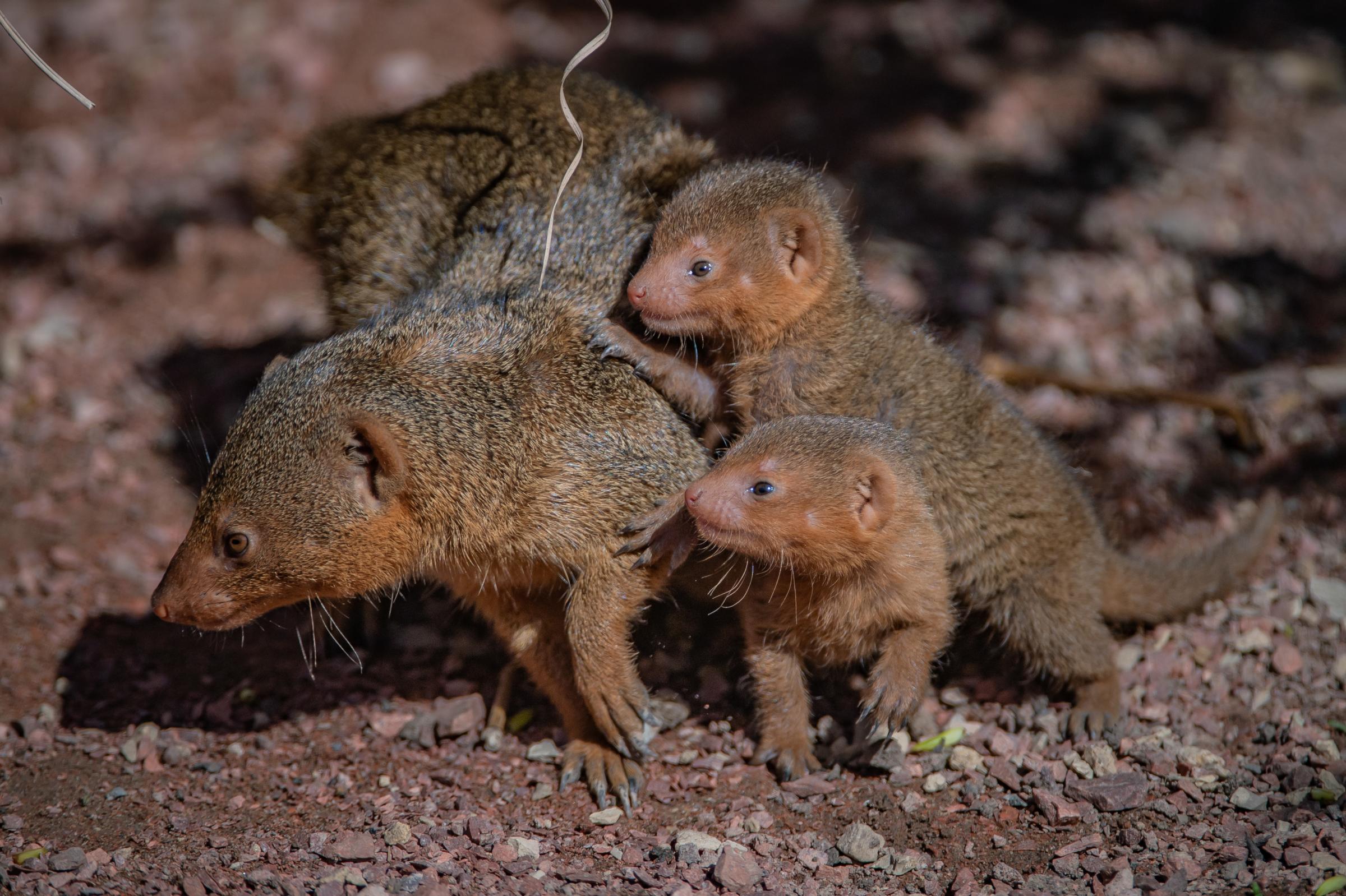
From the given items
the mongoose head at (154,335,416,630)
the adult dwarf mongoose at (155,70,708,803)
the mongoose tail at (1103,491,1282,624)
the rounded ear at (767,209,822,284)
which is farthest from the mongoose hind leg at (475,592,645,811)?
the mongoose tail at (1103,491,1282,624)

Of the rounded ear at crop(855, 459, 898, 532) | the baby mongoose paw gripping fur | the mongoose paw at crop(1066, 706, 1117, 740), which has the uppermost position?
the rounded ear at crop(855, 459, 898, 532)

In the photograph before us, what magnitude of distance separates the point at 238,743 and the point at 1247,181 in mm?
6470

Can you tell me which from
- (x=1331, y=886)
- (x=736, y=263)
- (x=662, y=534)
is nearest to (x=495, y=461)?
(x=662, y=534)

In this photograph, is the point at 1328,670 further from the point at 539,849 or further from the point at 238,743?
the point at 238,743

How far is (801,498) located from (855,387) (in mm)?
738

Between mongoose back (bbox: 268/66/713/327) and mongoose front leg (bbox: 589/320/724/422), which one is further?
mongoose back (bbox: 268/66/713/327)

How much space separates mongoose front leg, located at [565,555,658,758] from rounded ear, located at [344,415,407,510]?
2.49ft

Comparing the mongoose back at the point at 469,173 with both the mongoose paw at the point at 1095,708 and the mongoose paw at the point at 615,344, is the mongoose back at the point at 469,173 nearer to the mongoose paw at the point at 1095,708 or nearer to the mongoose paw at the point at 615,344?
the mongoose paw at the point at 615,344

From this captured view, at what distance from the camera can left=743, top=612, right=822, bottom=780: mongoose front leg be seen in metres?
4.41

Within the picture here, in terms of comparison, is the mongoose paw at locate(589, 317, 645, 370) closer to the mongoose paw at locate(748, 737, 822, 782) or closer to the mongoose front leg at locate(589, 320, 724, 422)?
the mongoose front leg at locate(589, 320, 724, 422)

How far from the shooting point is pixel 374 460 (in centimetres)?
401

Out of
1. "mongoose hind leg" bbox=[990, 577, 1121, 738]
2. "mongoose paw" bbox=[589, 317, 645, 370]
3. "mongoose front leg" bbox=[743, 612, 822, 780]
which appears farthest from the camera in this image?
"mongoose paw" bbox=[589, 317, 645, 370]

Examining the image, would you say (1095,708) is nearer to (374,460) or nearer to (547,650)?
(547,650)

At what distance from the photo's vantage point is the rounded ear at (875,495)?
13.1ft
